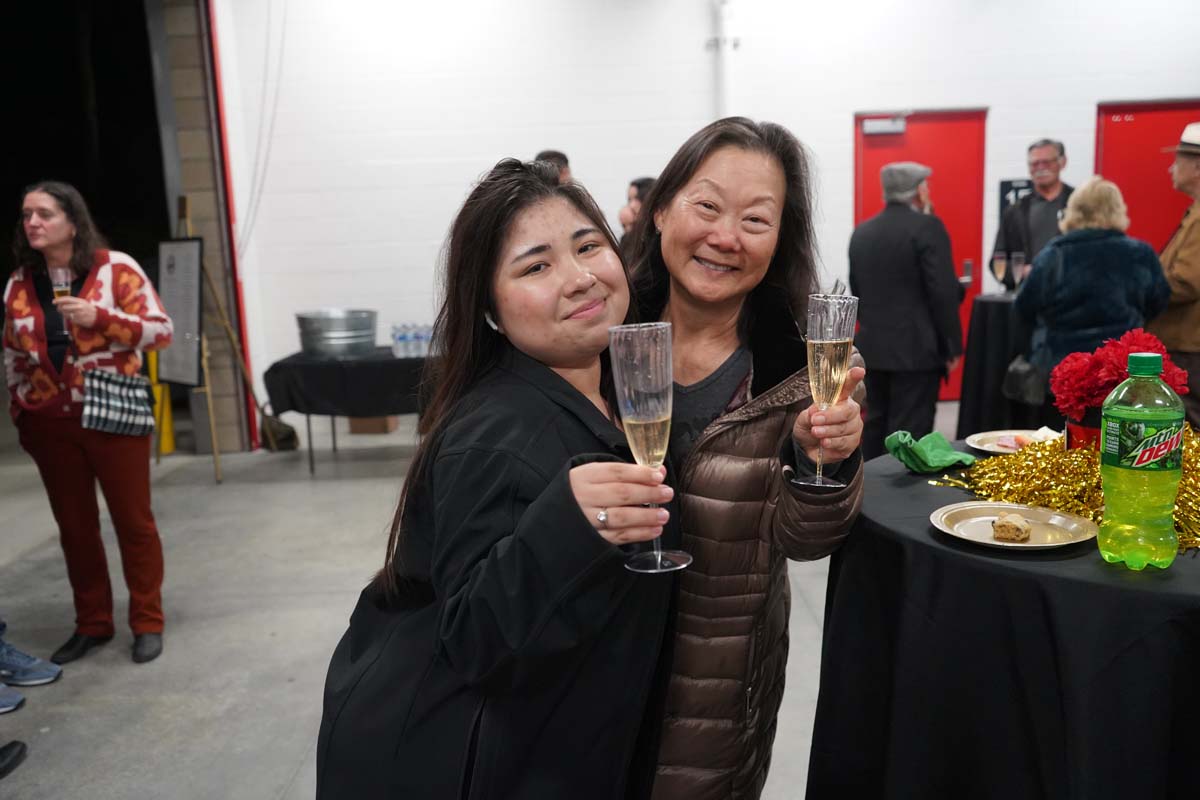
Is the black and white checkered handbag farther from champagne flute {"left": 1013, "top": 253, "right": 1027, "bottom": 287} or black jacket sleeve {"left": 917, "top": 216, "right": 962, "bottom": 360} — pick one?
champagne flute {"left": 1013, "top": 253, "right": 1027, "bottom": 287}

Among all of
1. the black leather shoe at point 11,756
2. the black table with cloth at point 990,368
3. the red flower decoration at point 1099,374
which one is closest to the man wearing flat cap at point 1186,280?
the black table with cloth at point 990,368

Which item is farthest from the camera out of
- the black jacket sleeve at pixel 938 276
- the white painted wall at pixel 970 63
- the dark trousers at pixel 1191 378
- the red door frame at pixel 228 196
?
the white painted wall at pixel 970 63

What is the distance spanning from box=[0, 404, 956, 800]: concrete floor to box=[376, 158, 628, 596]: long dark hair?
1.78 metres

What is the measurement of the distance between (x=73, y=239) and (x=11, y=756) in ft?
5.41

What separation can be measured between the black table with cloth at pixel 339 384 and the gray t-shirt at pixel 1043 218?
380 cm

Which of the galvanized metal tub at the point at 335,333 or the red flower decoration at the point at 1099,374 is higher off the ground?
the red flower decoration at the point at 1099,374

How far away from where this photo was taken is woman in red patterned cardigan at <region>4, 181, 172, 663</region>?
123 inches

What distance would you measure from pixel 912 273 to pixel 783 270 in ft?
11.1

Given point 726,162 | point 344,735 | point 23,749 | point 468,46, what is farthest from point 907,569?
point 468,46

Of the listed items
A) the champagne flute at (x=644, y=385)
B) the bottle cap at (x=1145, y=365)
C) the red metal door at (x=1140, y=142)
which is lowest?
the bottle cap at (x=1145, y=365)

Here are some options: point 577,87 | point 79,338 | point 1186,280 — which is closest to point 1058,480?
point 1186,280

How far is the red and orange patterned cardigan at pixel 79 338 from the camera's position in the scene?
3141 millimetres

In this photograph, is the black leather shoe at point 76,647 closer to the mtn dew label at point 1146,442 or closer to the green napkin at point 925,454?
the green napkin at point 925,454

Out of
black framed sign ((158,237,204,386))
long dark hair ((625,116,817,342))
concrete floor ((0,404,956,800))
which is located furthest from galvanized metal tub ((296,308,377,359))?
long dark hair ((625,116,817,342))
